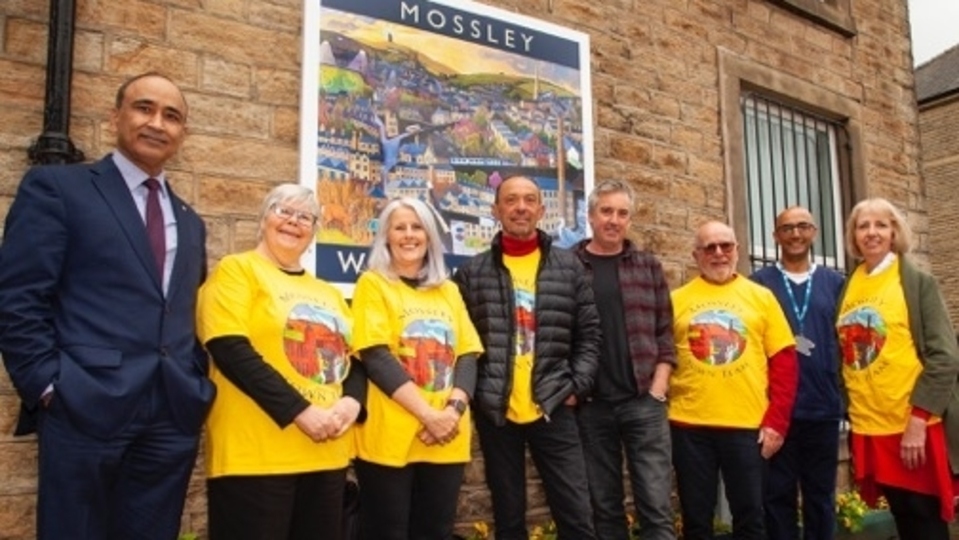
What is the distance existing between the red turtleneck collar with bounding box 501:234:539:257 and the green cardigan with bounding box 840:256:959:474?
5.73 ft

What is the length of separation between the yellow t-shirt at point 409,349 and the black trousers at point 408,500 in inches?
1.8

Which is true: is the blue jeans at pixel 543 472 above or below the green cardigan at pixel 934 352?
below

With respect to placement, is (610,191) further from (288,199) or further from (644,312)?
(288,199)

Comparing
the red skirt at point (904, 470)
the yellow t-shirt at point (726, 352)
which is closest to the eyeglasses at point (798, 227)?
the yellow t-shirt at point (726, 352)

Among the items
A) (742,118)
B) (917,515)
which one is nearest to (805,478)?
(917,515)

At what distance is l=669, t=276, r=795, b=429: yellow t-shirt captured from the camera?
380 cm

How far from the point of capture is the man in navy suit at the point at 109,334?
2.38 m

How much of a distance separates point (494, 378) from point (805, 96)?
4594 millimetres

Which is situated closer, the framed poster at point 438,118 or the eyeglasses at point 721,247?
the eyeglasses at point 721,247

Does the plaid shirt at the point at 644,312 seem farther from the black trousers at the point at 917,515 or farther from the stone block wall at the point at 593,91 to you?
the stone block wall at the point at 593,91

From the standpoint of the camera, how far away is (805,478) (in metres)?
4.19

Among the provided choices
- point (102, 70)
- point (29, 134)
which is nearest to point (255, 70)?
point (102, 70)

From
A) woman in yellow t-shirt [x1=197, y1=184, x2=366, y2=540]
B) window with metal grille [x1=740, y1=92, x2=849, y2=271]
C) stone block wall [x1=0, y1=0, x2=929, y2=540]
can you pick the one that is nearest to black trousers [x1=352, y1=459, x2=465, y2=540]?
woman in yellow t-shirt [x1=197, y1=184, x2=366, y2=540]

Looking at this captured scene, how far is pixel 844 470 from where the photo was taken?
20.7 feet
